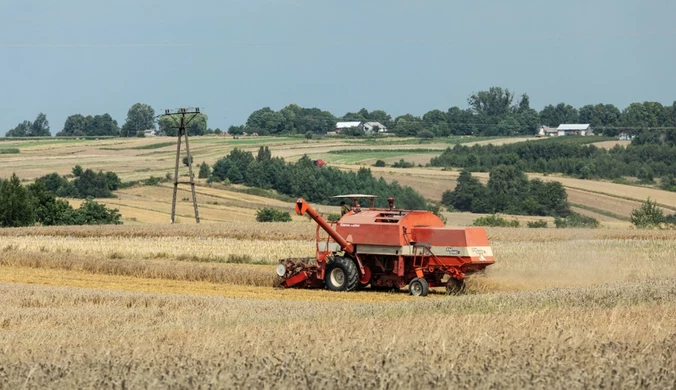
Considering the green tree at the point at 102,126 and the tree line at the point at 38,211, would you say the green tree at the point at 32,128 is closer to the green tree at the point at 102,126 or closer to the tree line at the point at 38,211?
the green tree at the point at 102,126

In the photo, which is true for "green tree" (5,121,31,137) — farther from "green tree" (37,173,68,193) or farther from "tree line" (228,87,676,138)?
"green tree" (37,173,68,193)

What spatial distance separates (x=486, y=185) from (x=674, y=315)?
60.9 meters

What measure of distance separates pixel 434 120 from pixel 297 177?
8924 centimetres

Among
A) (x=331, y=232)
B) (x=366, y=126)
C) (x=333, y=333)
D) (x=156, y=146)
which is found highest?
(x=333, y=333)

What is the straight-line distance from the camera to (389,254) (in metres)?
22.6

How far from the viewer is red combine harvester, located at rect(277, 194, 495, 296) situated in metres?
22.2

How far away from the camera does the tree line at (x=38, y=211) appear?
5553 cm

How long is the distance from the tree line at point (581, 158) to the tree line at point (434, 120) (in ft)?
89.9

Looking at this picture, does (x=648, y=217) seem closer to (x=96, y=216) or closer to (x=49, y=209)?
(x=96, y=216)

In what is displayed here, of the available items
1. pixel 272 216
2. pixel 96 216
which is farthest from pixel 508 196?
pixel 96 216

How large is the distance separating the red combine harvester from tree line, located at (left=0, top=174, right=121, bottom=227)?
34111 millimetres

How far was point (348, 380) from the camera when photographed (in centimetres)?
777

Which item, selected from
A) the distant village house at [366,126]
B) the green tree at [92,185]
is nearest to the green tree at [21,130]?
the distant village house at [366,126]

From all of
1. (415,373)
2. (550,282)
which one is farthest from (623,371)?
(550,282)
